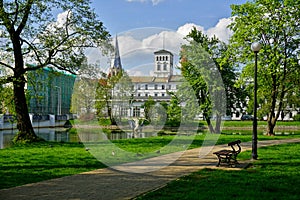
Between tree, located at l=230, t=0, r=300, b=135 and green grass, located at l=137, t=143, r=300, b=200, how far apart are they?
14550mm

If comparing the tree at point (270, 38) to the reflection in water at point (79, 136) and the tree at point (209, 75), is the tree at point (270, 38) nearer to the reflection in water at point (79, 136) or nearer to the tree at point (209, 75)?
the tree at point (209, 75)

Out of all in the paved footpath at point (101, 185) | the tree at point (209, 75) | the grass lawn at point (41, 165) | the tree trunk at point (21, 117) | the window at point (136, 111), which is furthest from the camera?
the window at point (136, 111)

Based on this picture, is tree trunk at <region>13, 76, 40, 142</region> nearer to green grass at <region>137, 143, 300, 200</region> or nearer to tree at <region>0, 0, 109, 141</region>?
tree at <region>0, 0, 109, 141</region>

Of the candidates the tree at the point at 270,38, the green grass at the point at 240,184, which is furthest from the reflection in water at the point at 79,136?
the green grass at the point at 240,184

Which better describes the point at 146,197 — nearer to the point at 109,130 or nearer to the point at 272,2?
the point at 272,2

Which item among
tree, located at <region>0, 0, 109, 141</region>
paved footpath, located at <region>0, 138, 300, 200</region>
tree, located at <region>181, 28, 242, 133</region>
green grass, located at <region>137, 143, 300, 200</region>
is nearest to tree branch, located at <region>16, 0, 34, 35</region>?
tree, located at <region>0, 0, 109, 141</region>

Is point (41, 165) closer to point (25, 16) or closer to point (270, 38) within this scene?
point (25, 16)

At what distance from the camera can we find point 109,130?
3822cm

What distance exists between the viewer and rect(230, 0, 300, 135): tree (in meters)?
24.9

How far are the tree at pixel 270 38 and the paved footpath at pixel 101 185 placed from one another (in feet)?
50.2

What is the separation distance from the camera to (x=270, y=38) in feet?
85.9

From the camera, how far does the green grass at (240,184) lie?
24.5ft

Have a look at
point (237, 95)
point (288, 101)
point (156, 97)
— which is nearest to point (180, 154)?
point (156, 97)

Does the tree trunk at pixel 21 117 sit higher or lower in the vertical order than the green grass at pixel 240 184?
higher
